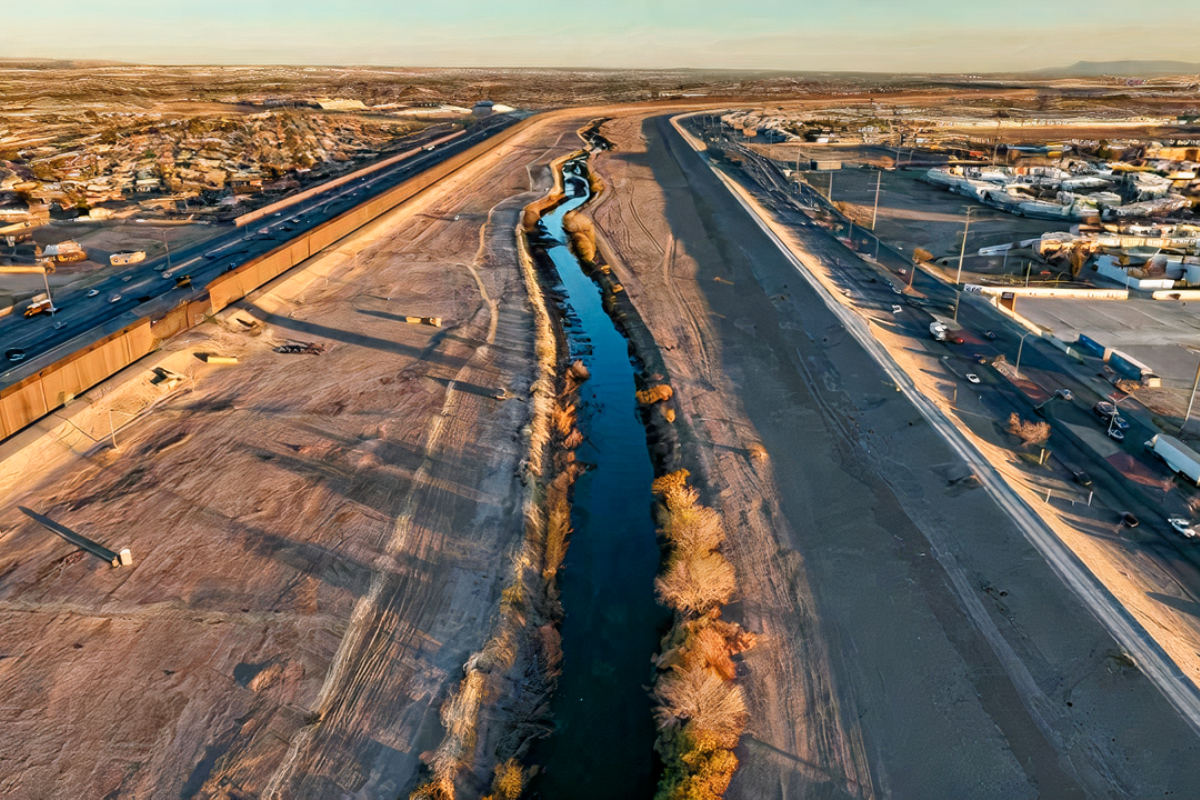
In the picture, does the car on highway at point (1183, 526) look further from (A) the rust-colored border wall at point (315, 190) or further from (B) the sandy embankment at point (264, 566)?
(A) the rust-colored border wall at point (315, 190)

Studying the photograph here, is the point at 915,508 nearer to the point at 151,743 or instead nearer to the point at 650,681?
the point at 650,681

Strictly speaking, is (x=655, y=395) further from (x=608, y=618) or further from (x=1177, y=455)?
(x=1177, y=455)

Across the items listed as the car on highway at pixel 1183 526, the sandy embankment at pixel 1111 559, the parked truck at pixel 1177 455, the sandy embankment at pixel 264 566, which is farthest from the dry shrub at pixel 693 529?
the parked truck at pixel 1177 455

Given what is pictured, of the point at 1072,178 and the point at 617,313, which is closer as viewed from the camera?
the point at 617,313

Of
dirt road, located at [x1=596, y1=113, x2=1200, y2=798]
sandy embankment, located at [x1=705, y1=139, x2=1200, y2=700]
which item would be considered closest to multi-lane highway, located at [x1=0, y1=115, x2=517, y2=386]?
dirt road, located at [x1=596, y1=113, x2=1200, y2=798]

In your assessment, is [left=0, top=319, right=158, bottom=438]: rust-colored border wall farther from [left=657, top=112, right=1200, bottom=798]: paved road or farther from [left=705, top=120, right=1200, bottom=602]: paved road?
[left=705, top=120, right=1200, bottom=602]: paved road

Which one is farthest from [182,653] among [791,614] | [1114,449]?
[1114,449]

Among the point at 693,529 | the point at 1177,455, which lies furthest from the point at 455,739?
the point at 1177,455
